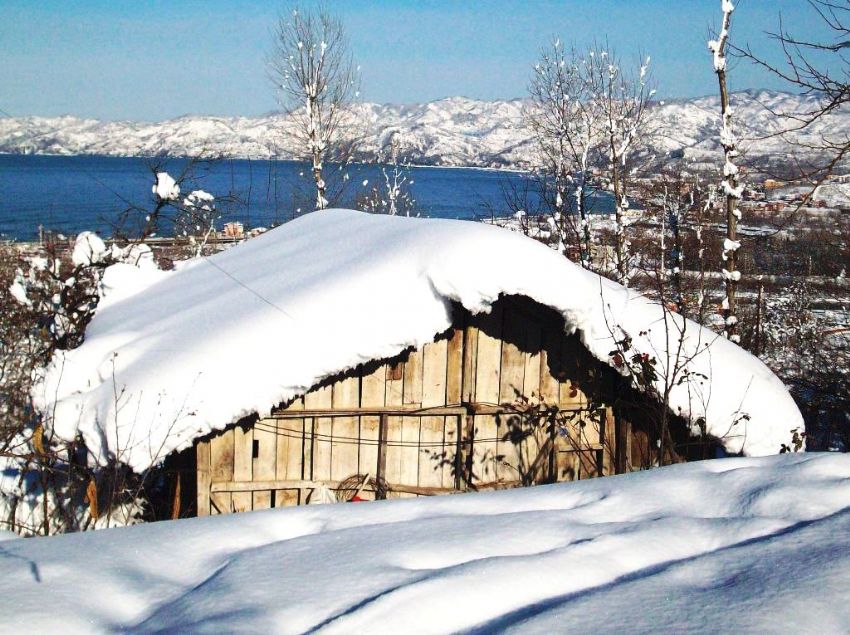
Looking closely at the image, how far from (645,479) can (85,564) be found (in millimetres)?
2614

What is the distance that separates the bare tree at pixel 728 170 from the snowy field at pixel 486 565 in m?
9.54

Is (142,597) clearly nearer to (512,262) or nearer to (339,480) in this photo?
(512,262)

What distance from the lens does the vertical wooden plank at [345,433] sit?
26.9 ft

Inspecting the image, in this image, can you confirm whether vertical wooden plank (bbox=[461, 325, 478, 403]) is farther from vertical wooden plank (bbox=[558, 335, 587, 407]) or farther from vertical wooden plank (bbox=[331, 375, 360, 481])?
vertical wooden plank (bbox=[331, 375, 360, 481])

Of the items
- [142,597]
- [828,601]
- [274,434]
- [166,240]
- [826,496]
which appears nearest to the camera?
[828,601]

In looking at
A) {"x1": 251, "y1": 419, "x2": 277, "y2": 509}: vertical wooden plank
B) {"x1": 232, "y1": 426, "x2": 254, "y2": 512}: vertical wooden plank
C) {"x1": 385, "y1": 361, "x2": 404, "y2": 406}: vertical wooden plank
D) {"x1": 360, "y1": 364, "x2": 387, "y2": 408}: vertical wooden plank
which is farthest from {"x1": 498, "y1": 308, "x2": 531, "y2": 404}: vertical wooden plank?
{"x1": 232, "y1": 426, "x2": 254, "y2": 512}: vertical wooden plank

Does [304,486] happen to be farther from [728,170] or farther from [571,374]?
[728,170]

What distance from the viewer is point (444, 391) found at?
332 inches

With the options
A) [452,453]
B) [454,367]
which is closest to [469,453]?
[452,453]

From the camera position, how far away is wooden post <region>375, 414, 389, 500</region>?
838 centimetres

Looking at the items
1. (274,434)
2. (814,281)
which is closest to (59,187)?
(814,281)

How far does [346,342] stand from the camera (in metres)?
7.12

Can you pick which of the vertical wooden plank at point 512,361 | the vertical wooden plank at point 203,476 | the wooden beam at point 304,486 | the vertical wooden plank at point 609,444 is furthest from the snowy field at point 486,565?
the vertical wooden plank at point 609,444

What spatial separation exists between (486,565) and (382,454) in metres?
5.64
